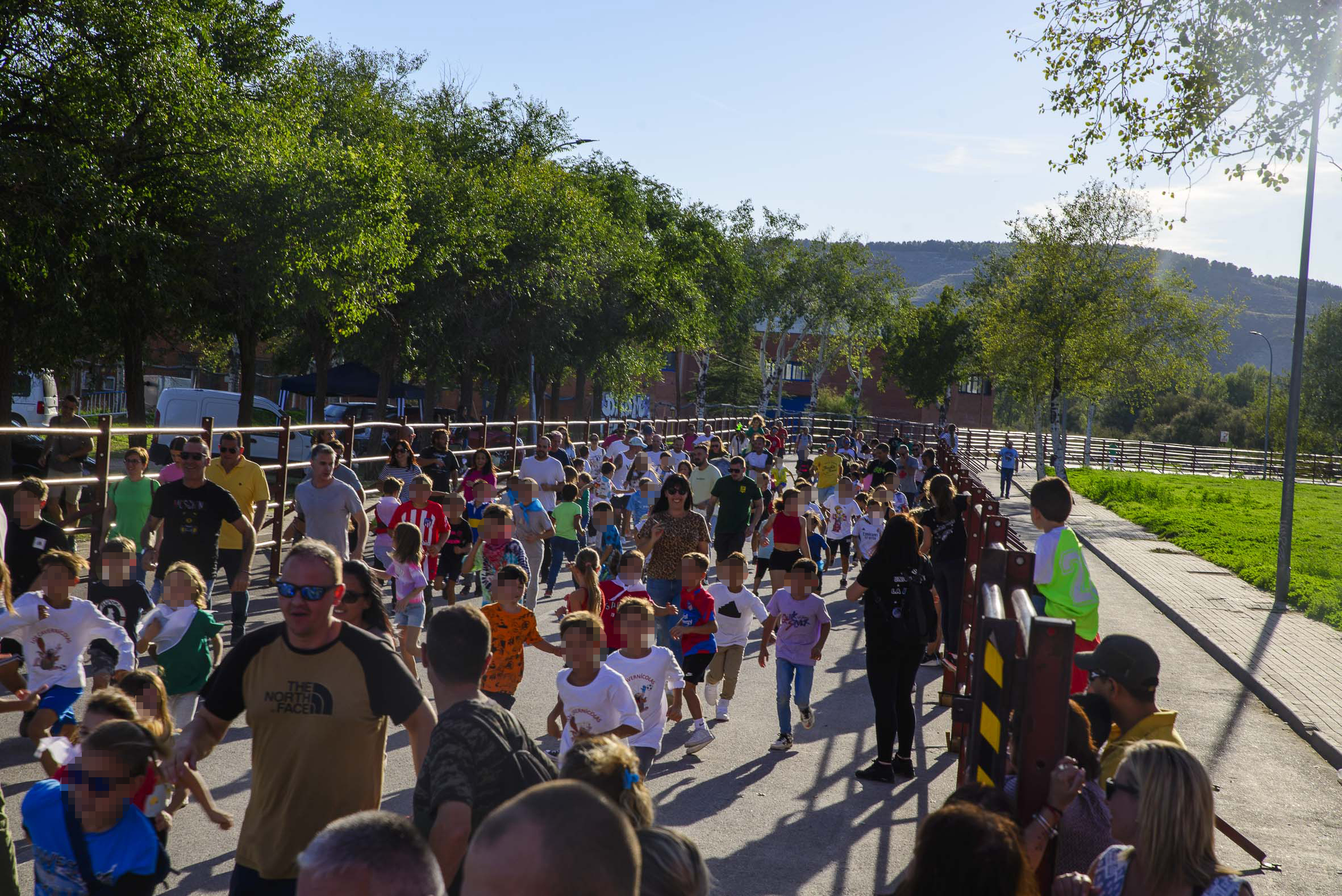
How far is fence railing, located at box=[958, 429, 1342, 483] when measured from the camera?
65.5 m

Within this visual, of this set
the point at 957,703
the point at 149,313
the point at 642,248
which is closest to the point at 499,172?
the point at 642,248

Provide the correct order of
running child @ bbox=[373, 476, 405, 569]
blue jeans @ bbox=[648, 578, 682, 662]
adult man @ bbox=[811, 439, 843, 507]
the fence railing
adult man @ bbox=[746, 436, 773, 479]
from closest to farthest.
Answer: blue jeans @ bbox=[648, 578, 682, 662]
running child @ bbox=[373, 476, 405, 569]
adult man @ bbox=[746, 436, 773, 479]
adult man @ bbox=[811, 439, 843, 507]
the fence railing

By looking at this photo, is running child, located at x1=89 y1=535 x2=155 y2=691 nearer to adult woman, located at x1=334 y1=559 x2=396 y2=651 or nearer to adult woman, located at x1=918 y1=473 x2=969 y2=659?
adult woman, located at x1=334 y1=559 x2=396 y2=651

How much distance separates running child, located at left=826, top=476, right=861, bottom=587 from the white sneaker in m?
7.88

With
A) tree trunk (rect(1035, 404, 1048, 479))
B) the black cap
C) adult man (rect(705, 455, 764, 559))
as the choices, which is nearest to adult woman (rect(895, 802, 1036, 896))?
the black cap

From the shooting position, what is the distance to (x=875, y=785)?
8055 mm

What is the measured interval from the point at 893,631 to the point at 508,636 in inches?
104

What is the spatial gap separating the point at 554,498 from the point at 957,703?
11443 millimetres

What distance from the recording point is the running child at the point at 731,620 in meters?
9.29

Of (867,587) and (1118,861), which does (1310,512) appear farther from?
(1118,861)

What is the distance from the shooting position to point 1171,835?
3168mm

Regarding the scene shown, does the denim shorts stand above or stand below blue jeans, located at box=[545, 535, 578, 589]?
above

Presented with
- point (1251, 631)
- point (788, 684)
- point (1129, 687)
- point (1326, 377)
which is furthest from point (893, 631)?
point (1326, 377)

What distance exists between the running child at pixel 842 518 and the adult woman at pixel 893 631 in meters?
7.93
